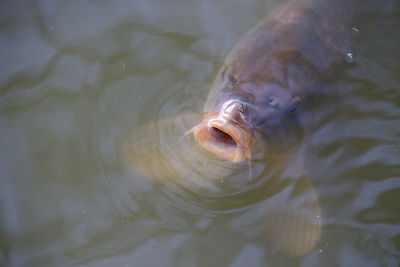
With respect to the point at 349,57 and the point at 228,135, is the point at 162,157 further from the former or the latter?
the point at 349,57

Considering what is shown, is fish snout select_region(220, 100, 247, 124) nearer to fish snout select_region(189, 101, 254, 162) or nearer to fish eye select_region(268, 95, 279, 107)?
fish snout select_region(189, 101, 254, 162)

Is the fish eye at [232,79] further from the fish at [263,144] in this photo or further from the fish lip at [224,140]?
the fish lip at [224,140]

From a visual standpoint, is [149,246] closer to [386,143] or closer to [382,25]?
[386,143]

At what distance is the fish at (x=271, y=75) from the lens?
102 inches

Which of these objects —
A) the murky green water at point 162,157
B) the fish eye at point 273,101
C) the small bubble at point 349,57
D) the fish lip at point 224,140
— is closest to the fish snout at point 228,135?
the fish lip at point 224,140

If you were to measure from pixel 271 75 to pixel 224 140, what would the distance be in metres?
0.49

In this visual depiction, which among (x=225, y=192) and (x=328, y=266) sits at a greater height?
(x=225, y=192)

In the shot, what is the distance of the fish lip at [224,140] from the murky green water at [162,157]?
362 mm

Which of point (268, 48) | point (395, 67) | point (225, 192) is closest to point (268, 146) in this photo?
point (225, 192)

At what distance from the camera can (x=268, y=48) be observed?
2.96 metres

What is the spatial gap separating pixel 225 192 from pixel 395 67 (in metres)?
1.54

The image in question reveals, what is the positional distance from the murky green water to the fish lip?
1.19ft

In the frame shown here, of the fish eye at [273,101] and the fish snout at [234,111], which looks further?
the fish eye at [273,101]

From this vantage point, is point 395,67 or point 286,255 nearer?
point 286,255
